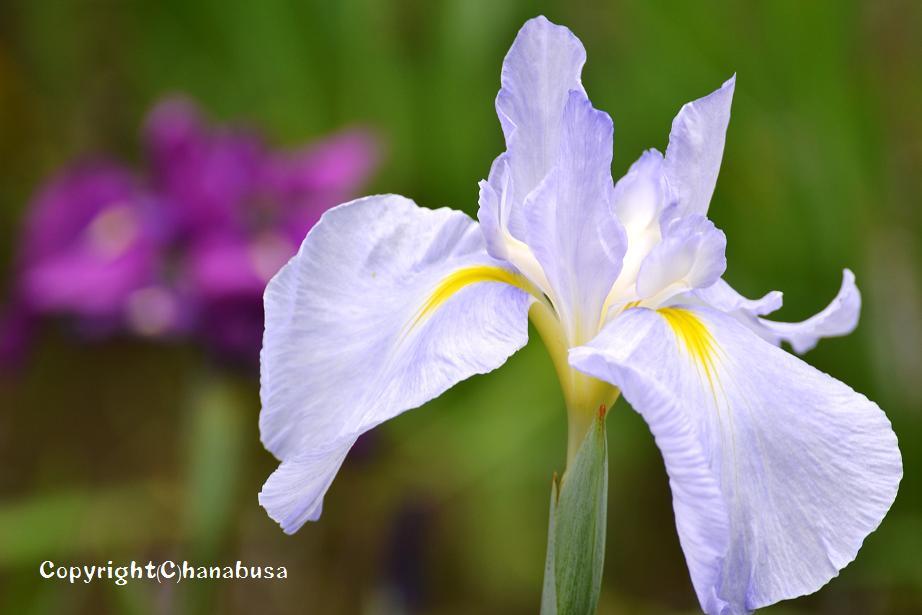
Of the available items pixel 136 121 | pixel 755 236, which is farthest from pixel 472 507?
pixel 136 121

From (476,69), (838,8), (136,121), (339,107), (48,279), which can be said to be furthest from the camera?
(136,121)

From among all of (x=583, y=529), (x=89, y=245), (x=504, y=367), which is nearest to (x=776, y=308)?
(x=583, y=529)

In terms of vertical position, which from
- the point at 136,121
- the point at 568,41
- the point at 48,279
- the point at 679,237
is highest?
the point at 136,121

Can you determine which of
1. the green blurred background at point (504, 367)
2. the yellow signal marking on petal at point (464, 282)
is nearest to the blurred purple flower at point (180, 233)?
the green blurred background at point (504, 367)

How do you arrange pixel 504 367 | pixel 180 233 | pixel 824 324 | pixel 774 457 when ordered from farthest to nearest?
pixel 504 367 < pixel 180 233 < pixel 824 324 < pixel 774 457

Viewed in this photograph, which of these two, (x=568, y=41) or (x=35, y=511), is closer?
(x=568, y=41)

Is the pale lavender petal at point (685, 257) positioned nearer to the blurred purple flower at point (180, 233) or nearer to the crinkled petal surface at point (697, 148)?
the crinkled petal surface at point (697, 148)

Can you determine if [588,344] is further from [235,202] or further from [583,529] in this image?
[235,202]

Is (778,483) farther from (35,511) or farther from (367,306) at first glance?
(35,511)
